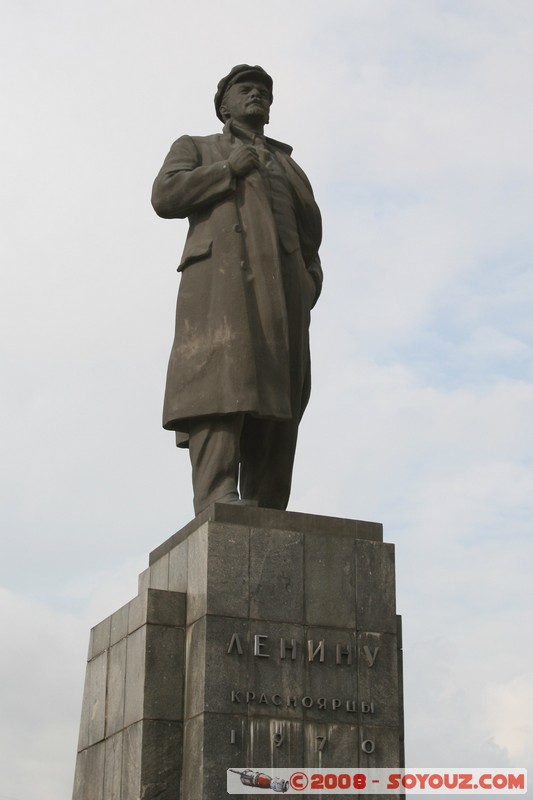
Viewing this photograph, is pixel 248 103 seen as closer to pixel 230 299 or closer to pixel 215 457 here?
pixel 230 299

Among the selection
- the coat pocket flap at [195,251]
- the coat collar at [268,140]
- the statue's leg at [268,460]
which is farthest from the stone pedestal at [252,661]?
the coat collar at [268,140]

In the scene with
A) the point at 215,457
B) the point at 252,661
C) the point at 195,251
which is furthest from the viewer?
the point at 195,251

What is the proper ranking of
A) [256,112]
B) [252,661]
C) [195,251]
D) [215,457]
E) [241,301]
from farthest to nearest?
[256,112] < [195,251] < [241,301] < [215,457] < [252,661]

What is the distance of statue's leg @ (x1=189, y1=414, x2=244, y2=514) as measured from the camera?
12.1m

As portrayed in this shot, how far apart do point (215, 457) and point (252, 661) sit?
6.86ft

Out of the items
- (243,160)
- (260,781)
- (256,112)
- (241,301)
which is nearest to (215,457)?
(241,301)

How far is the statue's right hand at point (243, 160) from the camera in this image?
500 inches

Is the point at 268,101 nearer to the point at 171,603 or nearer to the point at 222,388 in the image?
the point at 222,388

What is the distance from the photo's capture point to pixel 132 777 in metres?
10.9

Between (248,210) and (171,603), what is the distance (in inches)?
153

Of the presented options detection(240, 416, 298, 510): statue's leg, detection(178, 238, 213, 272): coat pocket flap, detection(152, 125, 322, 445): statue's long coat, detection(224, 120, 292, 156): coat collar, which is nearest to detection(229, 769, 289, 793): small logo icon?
detection(240, 416, 298, 510): statue's leg

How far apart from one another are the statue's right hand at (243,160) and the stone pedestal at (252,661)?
337 centimetres

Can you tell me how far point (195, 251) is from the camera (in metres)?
12.7

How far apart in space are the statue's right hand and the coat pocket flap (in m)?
0.73
